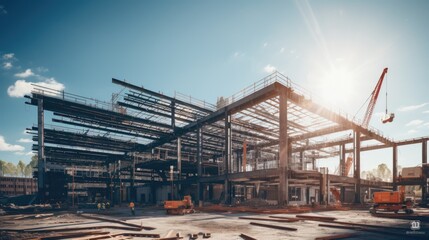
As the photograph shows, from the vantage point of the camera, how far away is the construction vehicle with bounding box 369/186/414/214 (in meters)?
20.4

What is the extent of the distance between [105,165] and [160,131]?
2402 cm

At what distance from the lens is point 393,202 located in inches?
814

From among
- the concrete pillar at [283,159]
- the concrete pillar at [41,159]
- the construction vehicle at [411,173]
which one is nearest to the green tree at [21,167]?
the concrete pillar at [41,159]

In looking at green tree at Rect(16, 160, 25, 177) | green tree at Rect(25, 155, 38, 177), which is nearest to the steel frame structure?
green tree at Rect(25, 155, 38, 177)

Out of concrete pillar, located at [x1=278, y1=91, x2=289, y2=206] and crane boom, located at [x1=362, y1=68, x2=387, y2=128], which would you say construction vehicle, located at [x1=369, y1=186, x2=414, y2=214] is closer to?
concrete pillar, located at [x1=278, y1=91, x2=289, y2=206]

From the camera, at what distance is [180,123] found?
4700cm

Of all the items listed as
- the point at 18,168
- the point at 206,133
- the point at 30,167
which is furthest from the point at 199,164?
the point at 18,168

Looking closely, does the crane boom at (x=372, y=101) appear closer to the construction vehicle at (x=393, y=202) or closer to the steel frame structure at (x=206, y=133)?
the steel frame structure at (x=206, y=133)

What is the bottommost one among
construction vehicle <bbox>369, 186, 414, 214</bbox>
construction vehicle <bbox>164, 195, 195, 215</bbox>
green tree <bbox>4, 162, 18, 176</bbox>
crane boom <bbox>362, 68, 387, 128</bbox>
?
green tree <bbox>4, 162, 18, 176</bbox>

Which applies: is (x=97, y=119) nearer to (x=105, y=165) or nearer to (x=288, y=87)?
(x=105, y=165)

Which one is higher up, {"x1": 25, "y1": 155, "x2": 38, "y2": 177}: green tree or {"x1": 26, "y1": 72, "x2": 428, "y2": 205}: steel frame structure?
{"x1": 26, "y1": 72, "x2": 428, "y2": 205}: steel frame structure

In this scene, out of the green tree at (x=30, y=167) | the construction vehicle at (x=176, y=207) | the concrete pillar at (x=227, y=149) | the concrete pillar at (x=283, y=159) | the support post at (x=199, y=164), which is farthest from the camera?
the green tree at (x=30, y=167)

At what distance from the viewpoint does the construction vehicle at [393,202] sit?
20.4 m

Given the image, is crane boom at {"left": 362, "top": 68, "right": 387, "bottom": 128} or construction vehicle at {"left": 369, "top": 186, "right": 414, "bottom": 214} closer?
construction vehicle at {"left": 369, "top": 186, "right": 414, "bottom": 214}
